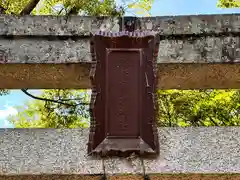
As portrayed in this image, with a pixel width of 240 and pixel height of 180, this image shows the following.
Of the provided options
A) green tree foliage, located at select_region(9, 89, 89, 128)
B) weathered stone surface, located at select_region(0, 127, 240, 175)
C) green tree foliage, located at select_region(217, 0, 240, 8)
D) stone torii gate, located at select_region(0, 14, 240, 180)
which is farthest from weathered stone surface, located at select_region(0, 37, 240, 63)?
green tree foliage, located at select_region(217, 0, 240, 8)

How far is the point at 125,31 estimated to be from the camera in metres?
2.45

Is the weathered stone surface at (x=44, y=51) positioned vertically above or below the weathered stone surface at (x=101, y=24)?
below

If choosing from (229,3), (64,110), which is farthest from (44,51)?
(229,3)

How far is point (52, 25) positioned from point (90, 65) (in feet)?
0.97

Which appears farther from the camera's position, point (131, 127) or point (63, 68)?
point (63, 68)

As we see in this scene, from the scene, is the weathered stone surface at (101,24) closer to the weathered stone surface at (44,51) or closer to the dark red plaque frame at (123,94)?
the weathered stone surface at (44,51)

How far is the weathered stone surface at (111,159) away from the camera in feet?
7.74

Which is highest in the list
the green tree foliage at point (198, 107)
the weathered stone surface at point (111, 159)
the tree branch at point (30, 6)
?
the tree branch at point (30, 6)

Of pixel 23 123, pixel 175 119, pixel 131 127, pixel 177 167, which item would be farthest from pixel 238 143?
pixel 23 123

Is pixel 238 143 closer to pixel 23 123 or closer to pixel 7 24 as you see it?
pixel 7 24

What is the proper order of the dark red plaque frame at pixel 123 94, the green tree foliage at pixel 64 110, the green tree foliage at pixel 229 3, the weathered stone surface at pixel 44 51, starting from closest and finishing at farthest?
the dark red plaque frame at pixel 123 94 < the weathered stone surface at pixel 44 51 < the green tree foliage at pixel 64 110 < the green tree foliage at pixel 229 3

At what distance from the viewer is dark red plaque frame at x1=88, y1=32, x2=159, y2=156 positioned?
234 cm

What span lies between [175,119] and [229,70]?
12.0ft

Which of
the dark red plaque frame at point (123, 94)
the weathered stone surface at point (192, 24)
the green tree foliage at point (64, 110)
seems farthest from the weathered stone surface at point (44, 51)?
the green tree foliage at point (64, 110)
